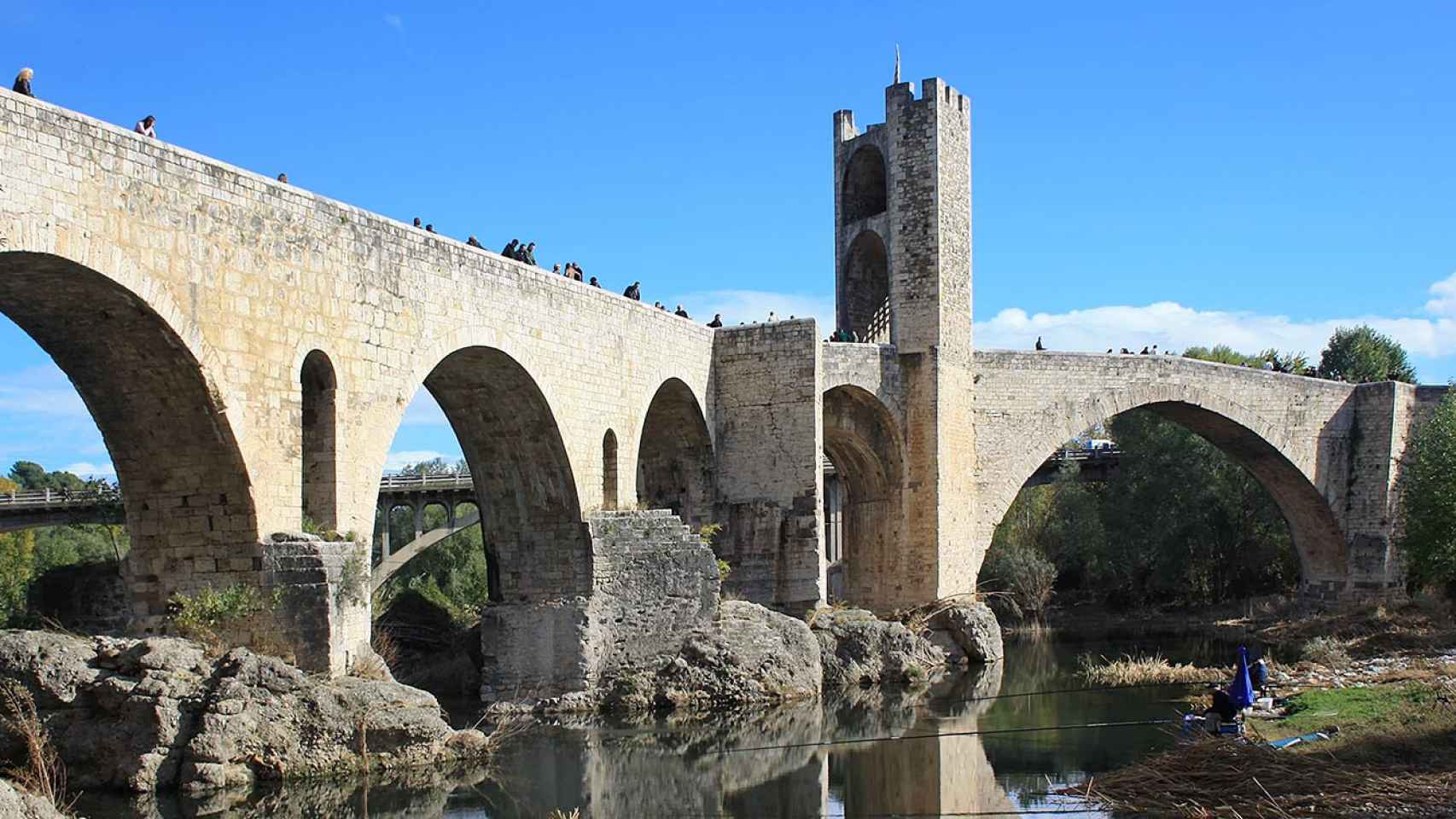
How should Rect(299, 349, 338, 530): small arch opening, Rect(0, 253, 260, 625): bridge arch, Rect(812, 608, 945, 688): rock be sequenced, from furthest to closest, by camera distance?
Rect(812, 608, 945, 688): rock → Rect(299, 349, 338, 530): small arch opening → Rect(0, 253, 260, 625): bridge arch

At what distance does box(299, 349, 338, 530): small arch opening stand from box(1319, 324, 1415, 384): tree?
3101cm

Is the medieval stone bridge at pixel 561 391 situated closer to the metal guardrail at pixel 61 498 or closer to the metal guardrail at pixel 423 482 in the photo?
the metal guardrail at pixel 61 498

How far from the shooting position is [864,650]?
1883cm

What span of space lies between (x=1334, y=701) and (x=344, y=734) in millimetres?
9185

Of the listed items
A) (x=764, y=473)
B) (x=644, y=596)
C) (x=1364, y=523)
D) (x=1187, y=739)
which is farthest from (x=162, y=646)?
(x=1364, y=523)

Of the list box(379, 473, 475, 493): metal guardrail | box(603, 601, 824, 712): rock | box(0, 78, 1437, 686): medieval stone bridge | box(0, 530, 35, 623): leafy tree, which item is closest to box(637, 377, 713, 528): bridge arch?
box(0, 78, 1437, 686): medieval stone bridge

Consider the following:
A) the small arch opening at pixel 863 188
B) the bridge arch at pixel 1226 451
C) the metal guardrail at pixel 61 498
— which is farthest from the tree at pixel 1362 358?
the metal guardrail at pixel 61 498

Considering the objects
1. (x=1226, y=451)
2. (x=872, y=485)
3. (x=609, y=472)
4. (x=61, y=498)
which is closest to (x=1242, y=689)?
(x=609, y=472)

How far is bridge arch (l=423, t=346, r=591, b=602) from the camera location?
15.9m

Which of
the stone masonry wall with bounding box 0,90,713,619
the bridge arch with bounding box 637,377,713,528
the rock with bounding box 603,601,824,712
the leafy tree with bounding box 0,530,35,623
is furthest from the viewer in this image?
the leafy tree with bounding box 0,530,35,623

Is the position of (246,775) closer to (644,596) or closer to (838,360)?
(644,596)

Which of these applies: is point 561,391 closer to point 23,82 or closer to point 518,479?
point 518,479

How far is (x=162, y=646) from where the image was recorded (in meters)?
11.0

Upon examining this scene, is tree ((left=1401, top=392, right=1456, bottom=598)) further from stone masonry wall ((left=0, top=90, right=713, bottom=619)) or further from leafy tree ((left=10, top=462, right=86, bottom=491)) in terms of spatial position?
leafy tree ((left=10, top=462, right=86, bottom=491))
